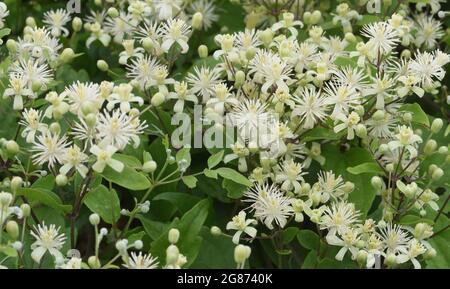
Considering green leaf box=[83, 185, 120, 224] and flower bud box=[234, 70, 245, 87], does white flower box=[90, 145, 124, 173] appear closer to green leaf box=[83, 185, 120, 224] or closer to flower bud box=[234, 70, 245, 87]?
green leaf box=[83, 185, 120, 224]

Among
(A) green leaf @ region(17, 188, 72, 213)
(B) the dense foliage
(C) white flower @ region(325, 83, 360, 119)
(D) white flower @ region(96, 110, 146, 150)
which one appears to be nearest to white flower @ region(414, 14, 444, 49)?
(B) the dense foliage

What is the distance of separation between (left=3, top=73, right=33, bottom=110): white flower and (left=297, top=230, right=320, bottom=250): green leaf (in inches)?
25.4

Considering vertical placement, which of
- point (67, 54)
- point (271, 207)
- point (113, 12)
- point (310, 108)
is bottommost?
point (271, 207)

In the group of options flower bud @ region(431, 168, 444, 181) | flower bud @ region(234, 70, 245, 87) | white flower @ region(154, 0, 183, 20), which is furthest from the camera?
white flower @ region(154, 0, 183, 20)

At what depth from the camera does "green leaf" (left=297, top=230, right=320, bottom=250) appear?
1.60m

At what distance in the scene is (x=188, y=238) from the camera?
1507 mm

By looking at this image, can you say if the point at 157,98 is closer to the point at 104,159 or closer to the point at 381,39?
the point at 104,159

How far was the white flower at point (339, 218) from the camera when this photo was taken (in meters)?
1.51

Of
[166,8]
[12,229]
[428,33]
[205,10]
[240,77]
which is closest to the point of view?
[12,229]

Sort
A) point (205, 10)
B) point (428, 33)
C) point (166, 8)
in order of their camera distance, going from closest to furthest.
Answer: point (166, 8)
point (428, 33)
point (205, 10)

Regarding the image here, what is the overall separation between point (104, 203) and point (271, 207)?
0.34 meters

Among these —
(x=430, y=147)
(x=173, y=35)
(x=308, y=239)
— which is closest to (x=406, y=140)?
(x=430, y=147)
